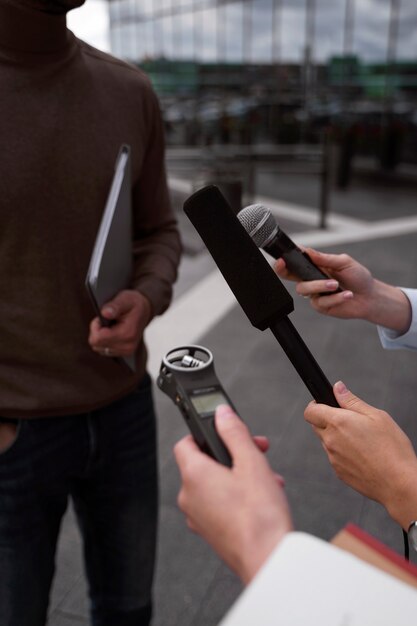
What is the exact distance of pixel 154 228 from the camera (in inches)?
61.2

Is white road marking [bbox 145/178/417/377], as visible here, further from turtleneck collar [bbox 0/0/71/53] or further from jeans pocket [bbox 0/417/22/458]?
turtleneck collar [bbox 0/0/71/53]

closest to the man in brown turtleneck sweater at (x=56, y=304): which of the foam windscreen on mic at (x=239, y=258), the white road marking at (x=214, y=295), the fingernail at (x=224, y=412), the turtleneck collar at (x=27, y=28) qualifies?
the turtleneck collar at (x=27, y=28)

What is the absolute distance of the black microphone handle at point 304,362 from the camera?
29.7 inches

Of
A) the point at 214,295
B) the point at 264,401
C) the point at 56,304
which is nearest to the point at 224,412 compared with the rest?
the point at 56,304

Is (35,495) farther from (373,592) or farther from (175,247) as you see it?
(373,592)

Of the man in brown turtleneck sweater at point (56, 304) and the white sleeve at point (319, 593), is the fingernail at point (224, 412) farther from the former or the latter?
the man in brown turtleneck sweater at point (56, 304)

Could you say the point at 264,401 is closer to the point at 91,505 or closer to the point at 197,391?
the point at 91,505

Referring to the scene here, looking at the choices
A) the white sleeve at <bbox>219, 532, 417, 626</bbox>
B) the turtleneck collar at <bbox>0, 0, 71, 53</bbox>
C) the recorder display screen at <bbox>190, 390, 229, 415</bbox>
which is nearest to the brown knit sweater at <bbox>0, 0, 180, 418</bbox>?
the turtleneck collar at <bbox>0, 0, 71, 53</bbox>

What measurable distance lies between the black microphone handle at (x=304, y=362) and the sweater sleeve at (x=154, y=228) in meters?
0.67

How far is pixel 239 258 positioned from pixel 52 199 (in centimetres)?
58

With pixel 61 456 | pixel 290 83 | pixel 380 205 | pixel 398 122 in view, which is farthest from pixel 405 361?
pixel 290 83

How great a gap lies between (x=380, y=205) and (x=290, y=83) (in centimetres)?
593

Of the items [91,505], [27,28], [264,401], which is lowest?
[264,401]

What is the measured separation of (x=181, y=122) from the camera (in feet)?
44.8
